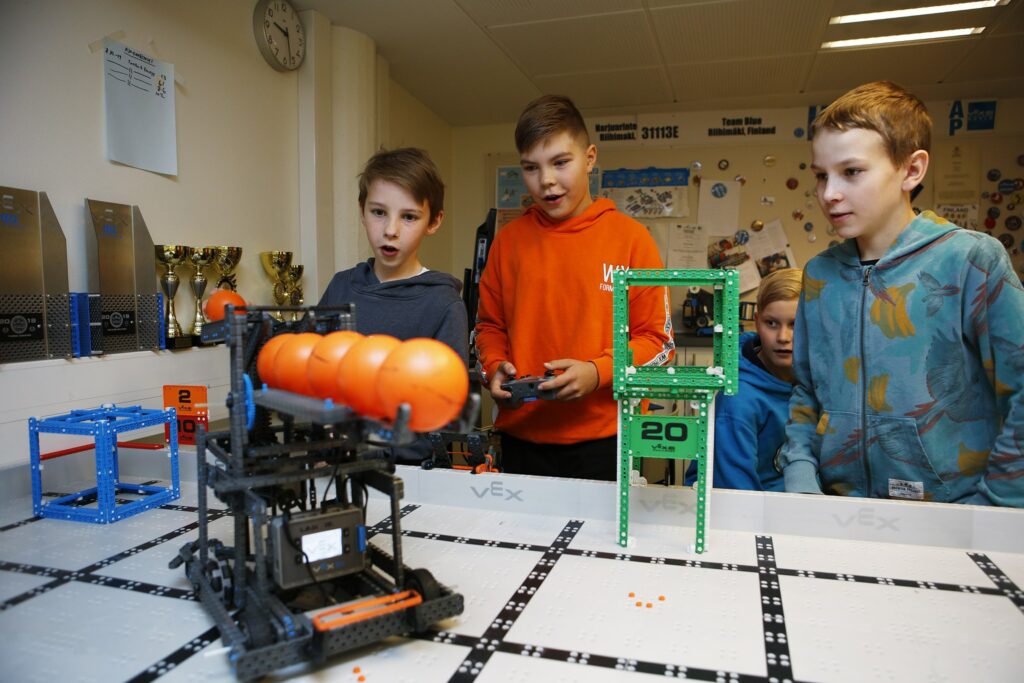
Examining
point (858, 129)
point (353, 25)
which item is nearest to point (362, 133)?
point (353, 25)

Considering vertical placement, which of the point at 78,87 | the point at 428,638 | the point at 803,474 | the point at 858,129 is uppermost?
the point at 78,87

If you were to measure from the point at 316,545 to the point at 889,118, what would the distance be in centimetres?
124

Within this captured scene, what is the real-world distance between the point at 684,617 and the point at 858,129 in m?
0.94

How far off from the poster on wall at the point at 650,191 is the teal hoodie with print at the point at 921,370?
11.6 feet

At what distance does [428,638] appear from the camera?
2.86 feet

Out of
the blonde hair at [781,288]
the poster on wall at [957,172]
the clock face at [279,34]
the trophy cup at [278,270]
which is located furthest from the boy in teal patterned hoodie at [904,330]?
the poster on wall at [957,172]

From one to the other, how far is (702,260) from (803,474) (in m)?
3.63

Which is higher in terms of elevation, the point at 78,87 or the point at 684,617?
the point at 78,87

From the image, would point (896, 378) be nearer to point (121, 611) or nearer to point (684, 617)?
point (684, 617)

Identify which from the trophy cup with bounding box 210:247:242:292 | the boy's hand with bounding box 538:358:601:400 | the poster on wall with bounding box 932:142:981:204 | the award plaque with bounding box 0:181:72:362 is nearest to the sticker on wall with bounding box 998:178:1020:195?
the poster on wall with bounding box 932:142:981:204

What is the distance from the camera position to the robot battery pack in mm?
846

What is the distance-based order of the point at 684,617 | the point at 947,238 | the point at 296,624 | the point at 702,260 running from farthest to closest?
the point at 702,260 → the point at 947,238 → the point at 684,617 → the point at 296,624

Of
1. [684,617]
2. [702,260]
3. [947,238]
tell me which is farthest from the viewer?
[702,260]

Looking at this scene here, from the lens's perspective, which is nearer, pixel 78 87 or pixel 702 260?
pixel 78 87
